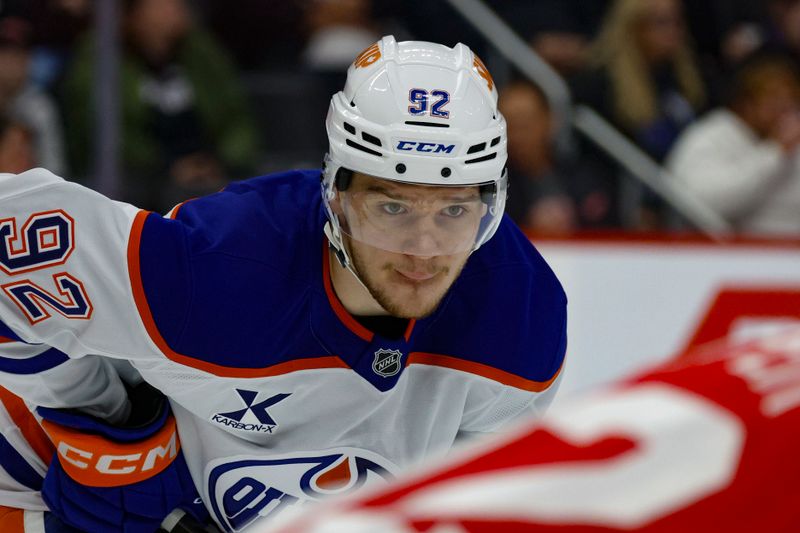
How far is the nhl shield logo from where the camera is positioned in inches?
79.7

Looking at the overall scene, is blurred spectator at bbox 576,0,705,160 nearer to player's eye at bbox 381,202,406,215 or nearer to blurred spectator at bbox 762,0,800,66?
blurred spectator at bbox 762,0,800,66

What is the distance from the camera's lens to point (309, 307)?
199 centimetres

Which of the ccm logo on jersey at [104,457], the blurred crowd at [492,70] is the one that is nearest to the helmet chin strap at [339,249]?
the ccm logo on jersey at [104,457]

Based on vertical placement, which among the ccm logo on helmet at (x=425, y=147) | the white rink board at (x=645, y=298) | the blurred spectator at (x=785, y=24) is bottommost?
the ccm logo on helmet at (x=425, y=147)

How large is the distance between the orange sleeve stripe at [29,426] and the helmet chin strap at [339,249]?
64cm

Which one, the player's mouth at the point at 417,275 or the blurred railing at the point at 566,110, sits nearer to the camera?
the player's mouth at the point at 417,275

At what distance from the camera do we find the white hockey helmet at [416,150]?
192cm

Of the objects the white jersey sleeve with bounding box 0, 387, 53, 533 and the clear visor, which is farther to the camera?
the white jersey sleeve with bounding box 0, 387, 53, 533

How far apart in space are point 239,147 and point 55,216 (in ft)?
8.00

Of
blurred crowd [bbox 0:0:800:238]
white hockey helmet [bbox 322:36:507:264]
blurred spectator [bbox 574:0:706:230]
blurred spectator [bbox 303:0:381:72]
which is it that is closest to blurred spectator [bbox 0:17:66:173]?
blurred crowd [bbox 0:0:800:238]

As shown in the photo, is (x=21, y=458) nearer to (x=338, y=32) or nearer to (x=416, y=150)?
(x=416, y=150)

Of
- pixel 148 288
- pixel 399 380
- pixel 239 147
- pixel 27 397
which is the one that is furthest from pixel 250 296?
pixel 239 147

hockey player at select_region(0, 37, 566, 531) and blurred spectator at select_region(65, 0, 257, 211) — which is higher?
blurred spectator at select_region(65, 0, 257, 211)

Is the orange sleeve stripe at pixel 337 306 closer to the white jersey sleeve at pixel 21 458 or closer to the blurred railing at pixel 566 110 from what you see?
the white jersey sleeve at pixel 21 458
